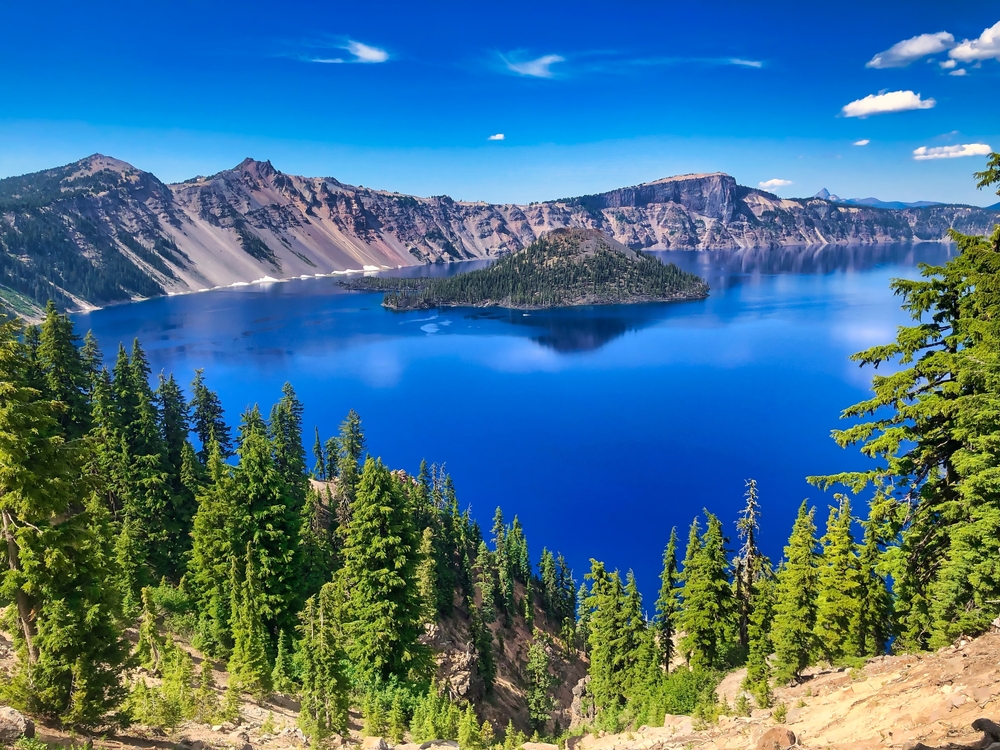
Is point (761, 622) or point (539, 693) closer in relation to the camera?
point (761, 622)

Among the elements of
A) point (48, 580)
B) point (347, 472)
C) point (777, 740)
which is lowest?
point (347, 472)

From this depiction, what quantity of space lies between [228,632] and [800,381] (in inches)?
4703

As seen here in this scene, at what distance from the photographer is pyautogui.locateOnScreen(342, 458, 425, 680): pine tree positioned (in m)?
23.9

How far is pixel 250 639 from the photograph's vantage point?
21609 millimetres

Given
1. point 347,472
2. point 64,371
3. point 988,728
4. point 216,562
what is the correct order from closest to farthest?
point 988,728
point 216,562
point 64,371
point 347,472

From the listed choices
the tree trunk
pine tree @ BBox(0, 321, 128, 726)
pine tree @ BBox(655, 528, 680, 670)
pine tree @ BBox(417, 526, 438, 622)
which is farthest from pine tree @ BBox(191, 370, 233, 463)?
pine tree @ BBox(0, 321, 128, 726)

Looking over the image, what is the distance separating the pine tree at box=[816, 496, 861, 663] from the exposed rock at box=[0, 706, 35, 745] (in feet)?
92.1

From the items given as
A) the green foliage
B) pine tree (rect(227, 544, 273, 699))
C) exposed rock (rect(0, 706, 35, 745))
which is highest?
exposed rock (rect(0, 706, 35, 745))

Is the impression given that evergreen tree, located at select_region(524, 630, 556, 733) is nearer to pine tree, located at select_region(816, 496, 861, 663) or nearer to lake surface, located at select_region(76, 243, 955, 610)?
lake surface, located at select_region(76, 243, 955, 610)

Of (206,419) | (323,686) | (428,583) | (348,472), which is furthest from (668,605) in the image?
(206,419)

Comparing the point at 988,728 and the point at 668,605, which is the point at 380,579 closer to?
the point at 988,728

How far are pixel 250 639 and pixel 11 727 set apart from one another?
11.0 meters

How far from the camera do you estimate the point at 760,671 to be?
2556 centimetres

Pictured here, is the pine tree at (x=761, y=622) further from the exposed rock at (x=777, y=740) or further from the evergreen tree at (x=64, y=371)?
the evergreen tree at (x=64, y=371)
